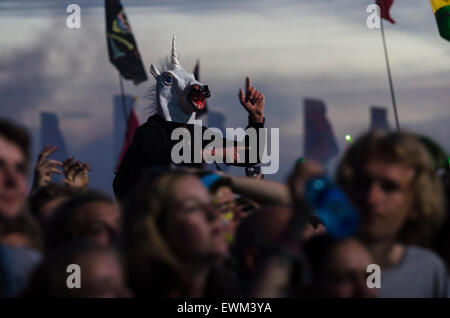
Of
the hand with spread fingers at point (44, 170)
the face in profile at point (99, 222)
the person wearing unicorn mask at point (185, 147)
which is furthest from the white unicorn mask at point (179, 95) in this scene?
the face in profile at point (99, 222)

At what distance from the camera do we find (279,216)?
1521mm

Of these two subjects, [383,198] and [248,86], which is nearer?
[383,198]

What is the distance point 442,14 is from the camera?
3.61 meters

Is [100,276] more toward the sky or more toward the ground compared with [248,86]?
more toward the ground

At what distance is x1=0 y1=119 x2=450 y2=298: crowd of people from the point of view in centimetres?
142

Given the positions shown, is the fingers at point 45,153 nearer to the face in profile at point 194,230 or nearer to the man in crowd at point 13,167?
the man in crowd at point 13,167

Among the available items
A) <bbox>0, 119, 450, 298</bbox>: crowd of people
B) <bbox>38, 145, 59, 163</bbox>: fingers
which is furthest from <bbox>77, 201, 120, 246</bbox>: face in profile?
<bbox>38, 145, 59, 163</bbox>: fingers

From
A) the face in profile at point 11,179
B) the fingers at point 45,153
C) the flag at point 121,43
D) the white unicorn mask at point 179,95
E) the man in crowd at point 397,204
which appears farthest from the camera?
the flag at point 121,43

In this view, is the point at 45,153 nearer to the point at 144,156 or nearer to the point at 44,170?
the point at 44,170

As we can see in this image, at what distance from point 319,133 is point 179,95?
1283mm

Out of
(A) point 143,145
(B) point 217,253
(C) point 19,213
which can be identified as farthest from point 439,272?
(A) point 143,145

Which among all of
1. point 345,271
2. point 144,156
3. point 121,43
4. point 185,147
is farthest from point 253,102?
point 121,43

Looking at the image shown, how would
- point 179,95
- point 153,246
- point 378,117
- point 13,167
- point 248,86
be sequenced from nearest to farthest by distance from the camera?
point 153,246 < point 13,167 < point 378,117 < point 248,86 < point 179,95

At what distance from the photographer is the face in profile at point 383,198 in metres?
1.50
